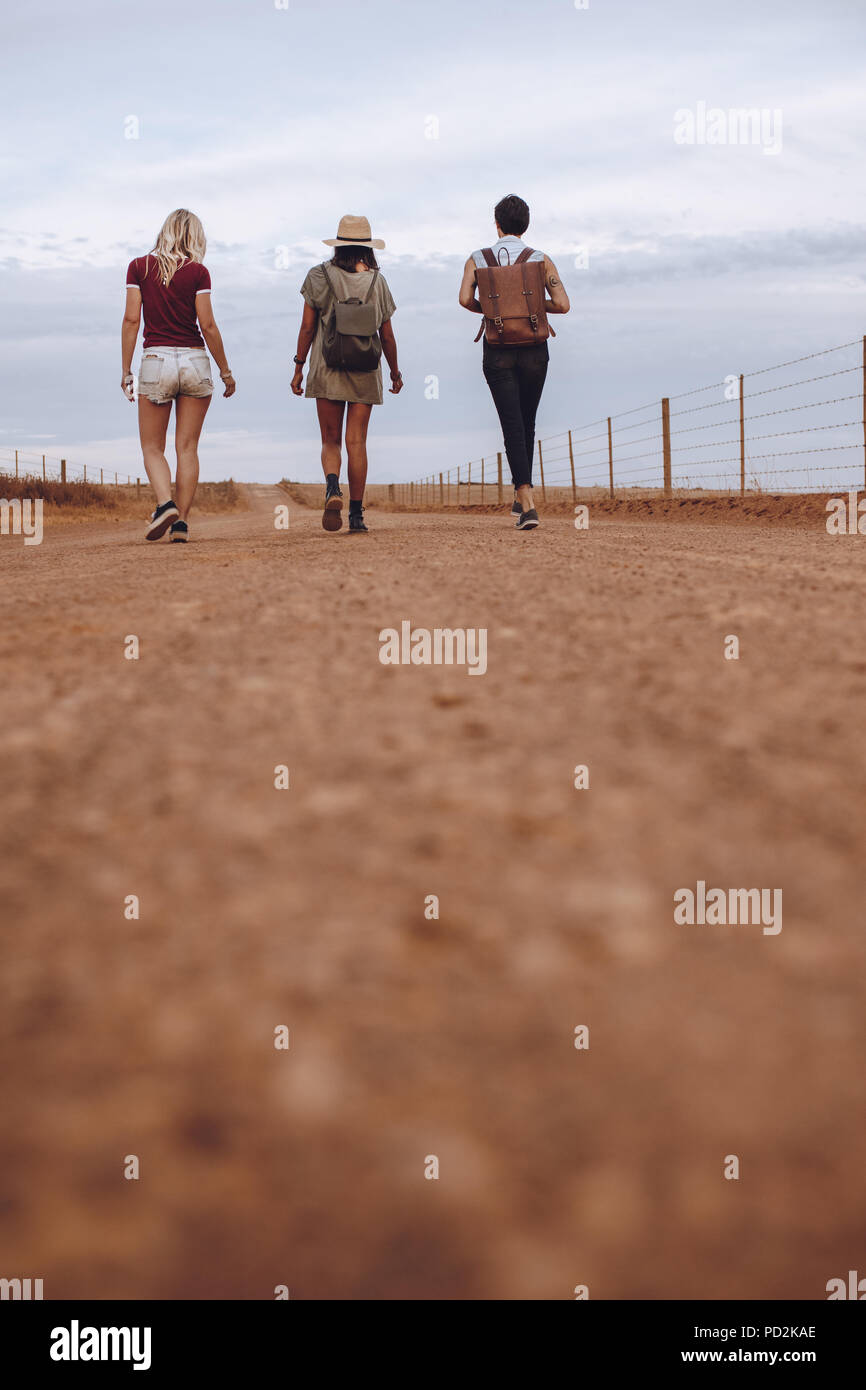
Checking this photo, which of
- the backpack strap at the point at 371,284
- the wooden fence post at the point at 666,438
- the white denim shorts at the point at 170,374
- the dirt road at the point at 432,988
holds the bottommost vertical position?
the dirt road at the point at 432,988

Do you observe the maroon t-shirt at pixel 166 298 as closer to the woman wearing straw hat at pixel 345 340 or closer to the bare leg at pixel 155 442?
the bare leg at pixel 155 442

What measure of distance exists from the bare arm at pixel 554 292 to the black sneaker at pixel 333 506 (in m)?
1.52

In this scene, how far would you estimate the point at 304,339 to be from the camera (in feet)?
18.2

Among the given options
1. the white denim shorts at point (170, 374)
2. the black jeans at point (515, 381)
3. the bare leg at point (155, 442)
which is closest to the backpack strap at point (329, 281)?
the white denim shorts at point (170, 374)

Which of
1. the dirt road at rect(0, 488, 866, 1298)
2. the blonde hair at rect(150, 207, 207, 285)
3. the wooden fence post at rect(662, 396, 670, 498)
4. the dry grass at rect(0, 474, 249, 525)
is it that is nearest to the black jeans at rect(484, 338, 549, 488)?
Answer: the blonde hair at rect(150, 207, 207, 285)

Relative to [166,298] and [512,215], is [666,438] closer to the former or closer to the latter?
[512,215]

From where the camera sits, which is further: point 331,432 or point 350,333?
point 331,432

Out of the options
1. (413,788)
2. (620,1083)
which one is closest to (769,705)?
(413,788)

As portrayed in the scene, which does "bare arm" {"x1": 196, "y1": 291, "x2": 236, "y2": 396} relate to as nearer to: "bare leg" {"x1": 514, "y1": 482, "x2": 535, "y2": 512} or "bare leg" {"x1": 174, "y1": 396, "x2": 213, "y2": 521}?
"bare leg" {"x1": 174, "y1": 396, "x2": 213, "y2": 521}

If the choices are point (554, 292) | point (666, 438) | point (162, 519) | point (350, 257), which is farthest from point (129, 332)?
point (666, 438)

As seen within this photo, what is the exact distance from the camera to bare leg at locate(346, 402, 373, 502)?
5609mm

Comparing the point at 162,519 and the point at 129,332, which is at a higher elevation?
the point at 129,332

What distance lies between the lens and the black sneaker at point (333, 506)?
5.65m

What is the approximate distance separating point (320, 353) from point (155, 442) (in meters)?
1.04
